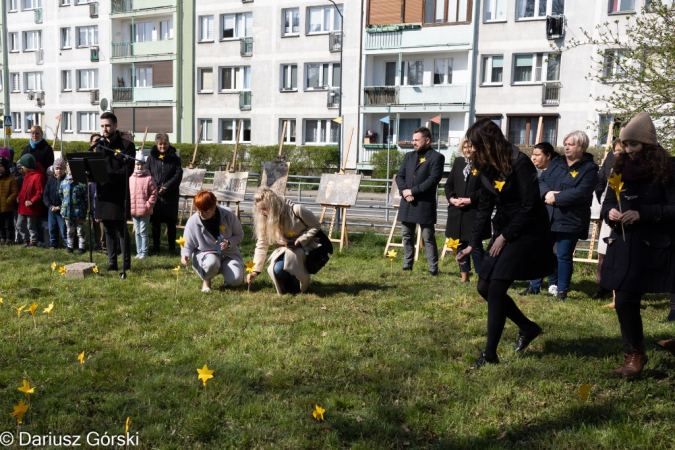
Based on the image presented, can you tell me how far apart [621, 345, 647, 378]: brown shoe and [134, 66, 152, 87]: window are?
4066cm

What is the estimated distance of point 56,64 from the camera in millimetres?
45594

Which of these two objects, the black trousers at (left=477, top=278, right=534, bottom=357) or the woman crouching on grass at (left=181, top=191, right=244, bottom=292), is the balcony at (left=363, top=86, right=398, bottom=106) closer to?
the woman crouching on grass at (left=181, top=191, right=244, bottom=292)

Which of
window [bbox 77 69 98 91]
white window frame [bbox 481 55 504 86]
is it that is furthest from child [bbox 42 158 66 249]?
window [bbox 77 69 98 91]

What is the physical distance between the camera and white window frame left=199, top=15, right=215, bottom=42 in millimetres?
38250

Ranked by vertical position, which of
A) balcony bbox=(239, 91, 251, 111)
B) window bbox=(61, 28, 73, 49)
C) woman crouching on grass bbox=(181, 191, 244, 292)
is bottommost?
woman crouching on grass bbox=(181, 191, 244, 292)

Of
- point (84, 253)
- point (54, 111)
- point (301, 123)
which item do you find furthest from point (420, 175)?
point (54, 111)

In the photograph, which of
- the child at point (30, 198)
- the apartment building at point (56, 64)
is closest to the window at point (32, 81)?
the apartment building at point (56, 64)

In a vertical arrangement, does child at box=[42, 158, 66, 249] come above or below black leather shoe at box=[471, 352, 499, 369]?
above

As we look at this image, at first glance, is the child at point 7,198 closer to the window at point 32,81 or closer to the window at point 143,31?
the window at point 143,31

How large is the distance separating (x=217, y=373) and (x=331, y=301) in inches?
103

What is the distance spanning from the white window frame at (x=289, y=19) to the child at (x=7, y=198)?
2571 cm

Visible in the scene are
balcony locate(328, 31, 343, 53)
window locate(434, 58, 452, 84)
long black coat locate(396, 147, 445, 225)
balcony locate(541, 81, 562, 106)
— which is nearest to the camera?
long black coat locate(396, 147, 445, 225)

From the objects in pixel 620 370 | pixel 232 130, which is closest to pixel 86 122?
pixel 232 130

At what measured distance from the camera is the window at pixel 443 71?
32188 mm
